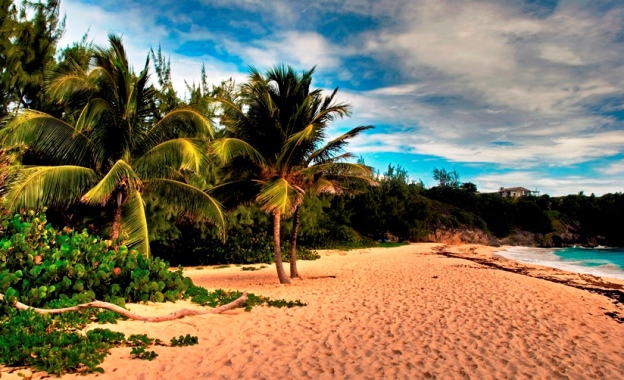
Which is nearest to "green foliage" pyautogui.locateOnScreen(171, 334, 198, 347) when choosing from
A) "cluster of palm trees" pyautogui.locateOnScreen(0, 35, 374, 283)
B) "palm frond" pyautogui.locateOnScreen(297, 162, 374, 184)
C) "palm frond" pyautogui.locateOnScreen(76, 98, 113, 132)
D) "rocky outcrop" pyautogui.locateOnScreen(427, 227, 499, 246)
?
"cluster of palm trees" pyautogui.locateOnScreen(0, 35, 374, 283)

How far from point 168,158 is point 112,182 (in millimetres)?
2070

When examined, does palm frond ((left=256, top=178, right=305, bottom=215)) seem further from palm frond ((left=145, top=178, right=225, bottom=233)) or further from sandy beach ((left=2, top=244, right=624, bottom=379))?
sandy beach ((left=2, top=244, right=624, bottom=379))

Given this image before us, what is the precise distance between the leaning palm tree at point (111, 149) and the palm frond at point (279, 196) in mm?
1555

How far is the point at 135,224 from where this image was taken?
11250mm

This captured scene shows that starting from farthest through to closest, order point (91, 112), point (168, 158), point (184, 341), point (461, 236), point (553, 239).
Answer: point (553, 239) < point (461, 236) < point (168, 158) < point (91, 112) < point (184, 341)

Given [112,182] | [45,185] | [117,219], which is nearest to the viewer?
[45,185]

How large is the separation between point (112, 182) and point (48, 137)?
2586mm

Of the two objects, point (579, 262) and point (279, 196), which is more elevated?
point (279, 196)

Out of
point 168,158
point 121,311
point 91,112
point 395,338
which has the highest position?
point 91,112

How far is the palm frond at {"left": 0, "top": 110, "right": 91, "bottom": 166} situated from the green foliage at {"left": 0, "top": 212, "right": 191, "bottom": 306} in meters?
2.34

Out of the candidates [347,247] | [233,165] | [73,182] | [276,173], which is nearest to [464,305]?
[276,173]

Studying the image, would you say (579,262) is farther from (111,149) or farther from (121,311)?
(121,311)

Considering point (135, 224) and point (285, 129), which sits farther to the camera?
point (285, 129)

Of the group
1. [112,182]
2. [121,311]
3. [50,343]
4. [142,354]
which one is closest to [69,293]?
[121,311]
